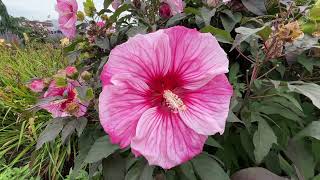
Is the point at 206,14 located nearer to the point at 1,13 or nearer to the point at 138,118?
the point at 138,118

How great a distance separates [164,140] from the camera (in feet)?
2.26

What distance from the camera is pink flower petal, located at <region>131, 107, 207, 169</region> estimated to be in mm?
674

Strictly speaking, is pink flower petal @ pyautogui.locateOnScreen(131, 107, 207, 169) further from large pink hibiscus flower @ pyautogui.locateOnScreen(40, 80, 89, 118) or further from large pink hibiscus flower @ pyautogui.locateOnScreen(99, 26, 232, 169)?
large pink hibiscus flower @ pyautogui.locateOnScreen(40, 80, 89, 118)

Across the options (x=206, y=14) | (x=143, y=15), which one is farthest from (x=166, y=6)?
(x=206, y=14)

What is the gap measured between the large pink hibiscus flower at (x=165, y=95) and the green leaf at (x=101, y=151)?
0.48 feet

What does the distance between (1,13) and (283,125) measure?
12.0m

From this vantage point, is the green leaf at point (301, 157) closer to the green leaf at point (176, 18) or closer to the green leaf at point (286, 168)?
the green leaf at point (286, 168)

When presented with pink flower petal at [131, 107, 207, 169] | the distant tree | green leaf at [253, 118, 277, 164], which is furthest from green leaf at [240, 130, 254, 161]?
the distant tree

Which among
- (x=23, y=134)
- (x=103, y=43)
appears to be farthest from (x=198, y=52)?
(x=23, y=134)

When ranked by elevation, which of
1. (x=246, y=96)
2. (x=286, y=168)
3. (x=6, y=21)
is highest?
(x=246, y=96)

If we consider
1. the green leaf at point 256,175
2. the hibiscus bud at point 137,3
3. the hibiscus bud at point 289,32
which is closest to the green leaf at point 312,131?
the green leaf at point 256,175

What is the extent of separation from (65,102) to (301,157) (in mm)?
588

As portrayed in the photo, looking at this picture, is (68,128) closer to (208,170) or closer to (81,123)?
(81,123)

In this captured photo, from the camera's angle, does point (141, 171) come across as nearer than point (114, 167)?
Yes
